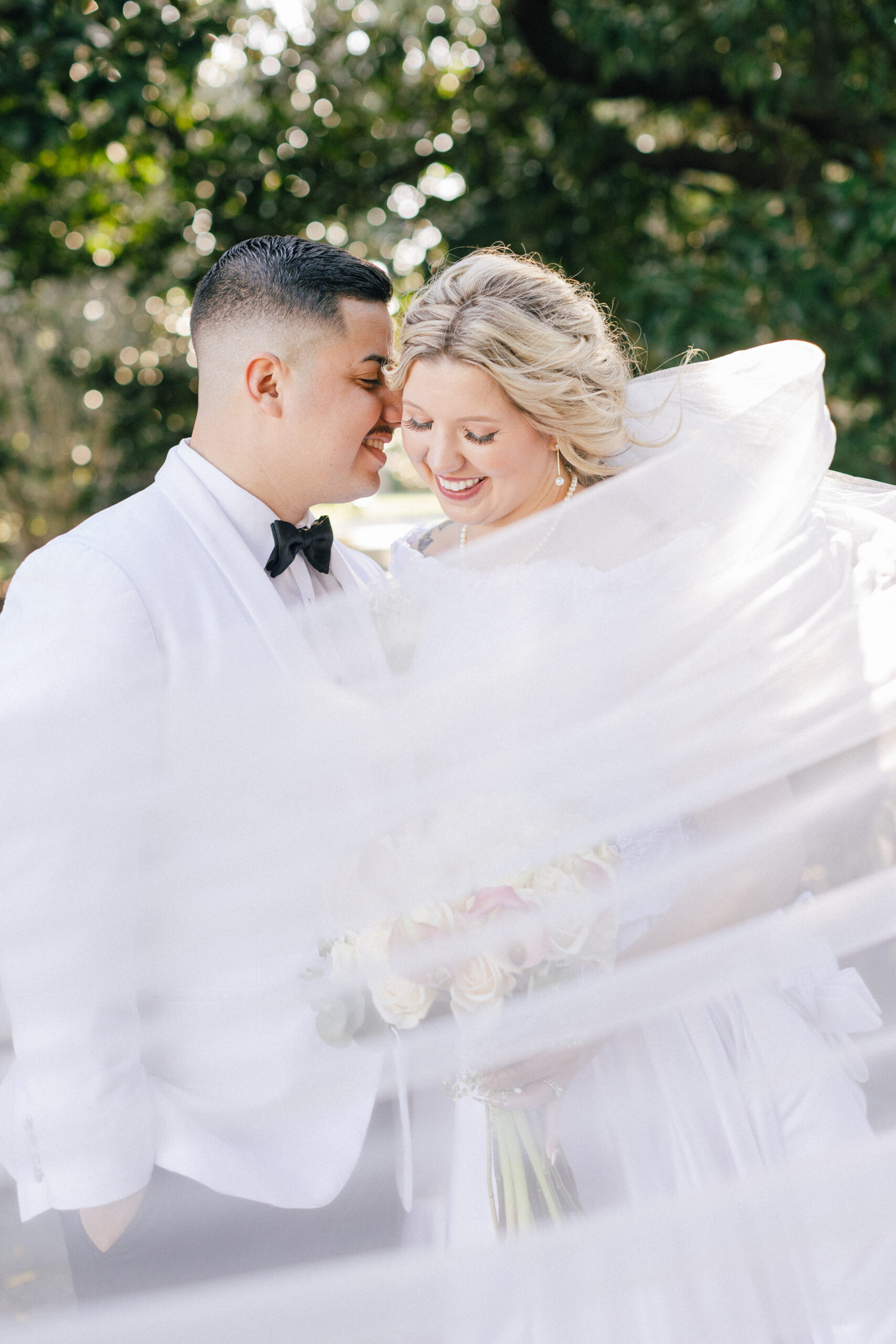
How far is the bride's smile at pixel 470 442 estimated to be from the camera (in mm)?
1901

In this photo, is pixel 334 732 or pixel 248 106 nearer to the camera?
pixel 334 732

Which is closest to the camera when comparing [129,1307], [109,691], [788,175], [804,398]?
[129,1307]

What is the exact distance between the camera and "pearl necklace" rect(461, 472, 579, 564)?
1.89 m

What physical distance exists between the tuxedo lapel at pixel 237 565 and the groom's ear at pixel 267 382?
17 cm

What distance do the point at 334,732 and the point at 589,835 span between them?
0.40 metres

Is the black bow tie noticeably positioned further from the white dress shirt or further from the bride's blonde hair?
the bride's blonde hair

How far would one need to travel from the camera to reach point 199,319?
6.51ft

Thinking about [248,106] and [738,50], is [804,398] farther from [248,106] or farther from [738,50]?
[248,106]

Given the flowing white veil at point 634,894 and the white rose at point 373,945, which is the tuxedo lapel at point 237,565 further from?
the white rose at point 373,945

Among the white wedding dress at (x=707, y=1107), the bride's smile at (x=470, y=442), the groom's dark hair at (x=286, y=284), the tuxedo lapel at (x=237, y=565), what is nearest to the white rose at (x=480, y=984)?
the white wedding dress at (x=707, y=1107)

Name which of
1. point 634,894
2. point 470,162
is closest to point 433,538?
point 634,894

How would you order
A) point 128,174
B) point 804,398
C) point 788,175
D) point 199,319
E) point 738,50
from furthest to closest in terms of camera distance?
point 128,174, point 788,175, point 738,50, point 199,319, point 804,398

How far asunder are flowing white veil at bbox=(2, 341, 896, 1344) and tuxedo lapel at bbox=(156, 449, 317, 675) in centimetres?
5

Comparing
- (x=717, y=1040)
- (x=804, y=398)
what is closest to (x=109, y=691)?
(x=717, y=1040)
